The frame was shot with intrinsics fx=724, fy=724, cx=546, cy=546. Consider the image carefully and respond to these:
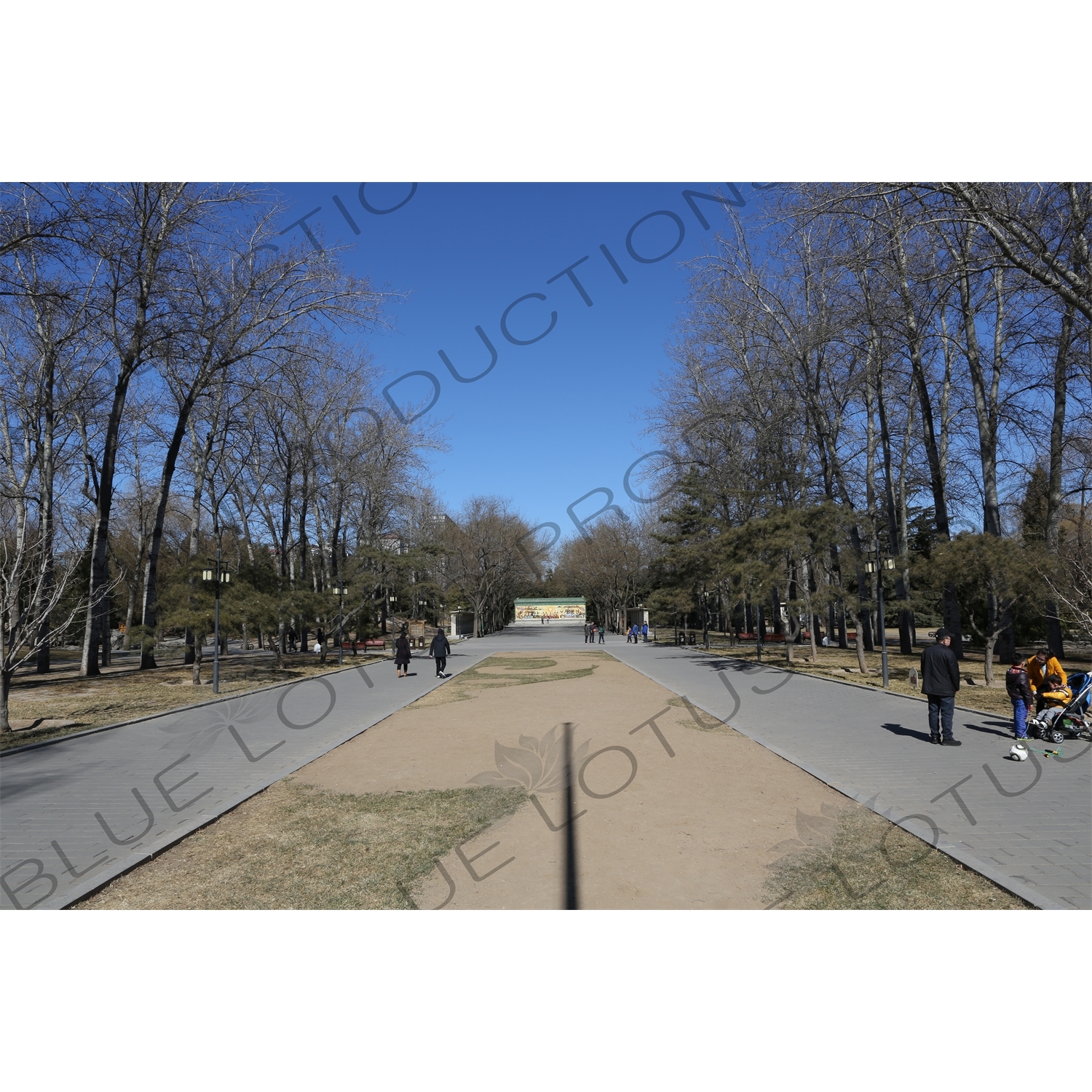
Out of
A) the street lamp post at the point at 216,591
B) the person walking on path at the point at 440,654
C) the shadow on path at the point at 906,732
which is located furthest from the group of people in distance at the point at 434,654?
the shadow on path at the point at 906,732

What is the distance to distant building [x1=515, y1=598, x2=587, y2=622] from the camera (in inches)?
3334

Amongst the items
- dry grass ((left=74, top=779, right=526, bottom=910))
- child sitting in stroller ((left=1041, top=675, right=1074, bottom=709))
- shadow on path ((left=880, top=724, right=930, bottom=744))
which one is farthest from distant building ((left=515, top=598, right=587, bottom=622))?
dry grass ((left=74, top=779, right=526, bottom=910))

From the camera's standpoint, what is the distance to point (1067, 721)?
10.1 m

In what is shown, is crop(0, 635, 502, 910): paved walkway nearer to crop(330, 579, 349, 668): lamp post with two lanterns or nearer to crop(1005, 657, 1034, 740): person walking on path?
crop(1005, 657, 1034, 740): person walking on path

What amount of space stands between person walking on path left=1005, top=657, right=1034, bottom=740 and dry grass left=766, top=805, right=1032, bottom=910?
4.93 metres

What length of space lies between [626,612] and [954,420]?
112ft

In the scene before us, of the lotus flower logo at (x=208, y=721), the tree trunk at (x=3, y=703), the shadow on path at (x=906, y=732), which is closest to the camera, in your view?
the shadow on path at (x=906, y=732)

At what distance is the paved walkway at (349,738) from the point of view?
550 cm

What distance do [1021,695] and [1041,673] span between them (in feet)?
2.34

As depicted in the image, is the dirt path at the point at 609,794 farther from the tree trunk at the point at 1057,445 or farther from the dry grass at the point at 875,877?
the tree trunk at the point at 1057,445

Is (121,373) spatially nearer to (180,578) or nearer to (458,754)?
(180,578)

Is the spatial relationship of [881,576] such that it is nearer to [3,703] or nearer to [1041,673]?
[1041,673]

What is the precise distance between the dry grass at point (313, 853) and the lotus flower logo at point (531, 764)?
370mm

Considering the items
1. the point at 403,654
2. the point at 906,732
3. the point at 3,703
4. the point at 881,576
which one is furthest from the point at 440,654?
the point at 906,732
